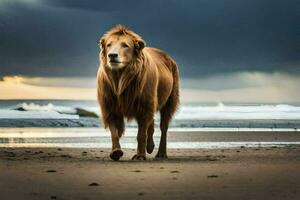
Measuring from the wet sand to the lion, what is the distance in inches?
29.2

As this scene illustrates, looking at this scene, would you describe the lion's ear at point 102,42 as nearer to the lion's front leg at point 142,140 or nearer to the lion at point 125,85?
the lion at point 125,85

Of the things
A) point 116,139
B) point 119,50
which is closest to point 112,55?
point 119,50

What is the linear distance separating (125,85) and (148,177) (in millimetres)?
3554

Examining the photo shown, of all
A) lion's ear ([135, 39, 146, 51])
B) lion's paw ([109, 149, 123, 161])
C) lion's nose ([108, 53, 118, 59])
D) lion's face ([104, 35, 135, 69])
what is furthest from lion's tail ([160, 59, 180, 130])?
lion's nose ([108, 53, 118, 59])

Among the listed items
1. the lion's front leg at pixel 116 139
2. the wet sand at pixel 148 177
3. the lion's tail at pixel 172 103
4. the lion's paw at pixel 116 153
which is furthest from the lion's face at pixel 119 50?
the lion's tail at pixel 172 103

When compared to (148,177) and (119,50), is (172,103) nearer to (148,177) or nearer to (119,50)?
(119,50)

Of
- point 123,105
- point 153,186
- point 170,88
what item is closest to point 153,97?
point 123,105

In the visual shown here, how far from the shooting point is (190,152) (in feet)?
53.9

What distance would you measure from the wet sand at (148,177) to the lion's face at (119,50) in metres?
1.75

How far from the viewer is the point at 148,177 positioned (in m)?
10.1

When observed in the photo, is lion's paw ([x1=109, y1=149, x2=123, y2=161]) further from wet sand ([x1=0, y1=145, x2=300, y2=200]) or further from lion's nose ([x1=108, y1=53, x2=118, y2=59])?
lion's nose ([x1=108, y1=53, x2=118, y2=59])

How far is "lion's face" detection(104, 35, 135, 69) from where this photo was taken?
12891 mm

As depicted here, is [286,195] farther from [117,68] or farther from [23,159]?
[23,159]

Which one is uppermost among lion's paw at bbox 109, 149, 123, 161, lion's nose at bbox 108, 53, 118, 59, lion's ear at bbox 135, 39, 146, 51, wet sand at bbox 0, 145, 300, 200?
lion's ear at bbox 135, 39, 146, 51
